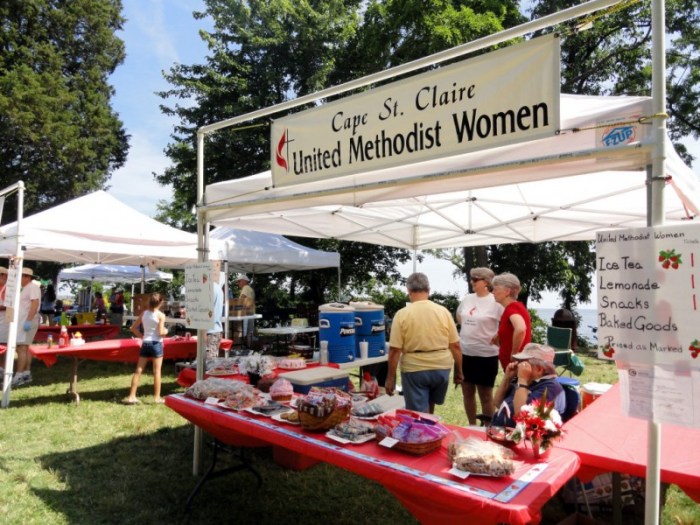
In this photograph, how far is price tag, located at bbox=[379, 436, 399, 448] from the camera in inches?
87.9

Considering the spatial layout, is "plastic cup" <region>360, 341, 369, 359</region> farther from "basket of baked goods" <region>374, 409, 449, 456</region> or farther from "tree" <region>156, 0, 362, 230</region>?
"tree" <region>156, 0, 362, 230</region>

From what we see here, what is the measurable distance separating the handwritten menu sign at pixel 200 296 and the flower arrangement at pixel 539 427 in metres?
2.34

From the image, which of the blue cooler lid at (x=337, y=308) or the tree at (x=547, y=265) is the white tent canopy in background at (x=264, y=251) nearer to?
the blue cooler lid at (x=337, y=308)

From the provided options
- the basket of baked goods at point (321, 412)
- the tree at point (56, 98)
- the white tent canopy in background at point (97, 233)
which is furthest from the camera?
the tree at point (56, 98)

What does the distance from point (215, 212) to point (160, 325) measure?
8.96 ft

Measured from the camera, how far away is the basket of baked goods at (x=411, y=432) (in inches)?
86.0

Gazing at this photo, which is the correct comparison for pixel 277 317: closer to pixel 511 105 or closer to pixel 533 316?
pixel 533 316

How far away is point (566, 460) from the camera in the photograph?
2.09 m

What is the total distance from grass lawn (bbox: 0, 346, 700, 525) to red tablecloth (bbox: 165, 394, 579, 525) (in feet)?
3.63

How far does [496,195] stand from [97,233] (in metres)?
5.41

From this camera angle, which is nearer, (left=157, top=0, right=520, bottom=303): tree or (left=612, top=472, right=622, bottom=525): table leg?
(left=612, top=472, right=622, bottom=525): table leg

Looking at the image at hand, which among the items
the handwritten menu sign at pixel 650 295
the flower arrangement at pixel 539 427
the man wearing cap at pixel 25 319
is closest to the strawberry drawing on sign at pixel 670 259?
the handwritten menu sign at pixel 650 295

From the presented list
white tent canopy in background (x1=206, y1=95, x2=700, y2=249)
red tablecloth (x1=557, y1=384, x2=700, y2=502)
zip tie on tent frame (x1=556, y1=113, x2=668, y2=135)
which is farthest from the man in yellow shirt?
zip tie on tent frame (x1=556, y1=113, x2=668, y2=135)

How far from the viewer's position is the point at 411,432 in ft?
7.36
